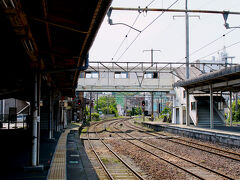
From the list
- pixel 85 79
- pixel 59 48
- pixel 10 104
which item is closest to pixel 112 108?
pixel 10 104

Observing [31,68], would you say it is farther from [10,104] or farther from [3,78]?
[10,104]

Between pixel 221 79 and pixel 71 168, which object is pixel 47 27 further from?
pixel 221 79

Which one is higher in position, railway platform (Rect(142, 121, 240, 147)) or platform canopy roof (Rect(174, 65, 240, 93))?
platform canopy roof (Rect(174, 65, 240, 93))

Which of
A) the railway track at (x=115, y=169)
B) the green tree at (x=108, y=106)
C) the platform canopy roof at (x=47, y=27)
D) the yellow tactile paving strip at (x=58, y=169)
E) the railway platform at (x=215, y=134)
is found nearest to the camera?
the platform canopy roof at (x=47, y=27)

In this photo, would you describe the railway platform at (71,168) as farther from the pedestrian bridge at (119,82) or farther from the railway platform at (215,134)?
the pedestrian bridge at (119,82)

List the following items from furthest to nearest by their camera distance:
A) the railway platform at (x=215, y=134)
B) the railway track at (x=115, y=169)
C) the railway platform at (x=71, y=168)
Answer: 1. the railway platform at (x=215, y=134)
2. the railway track at (x=115, y=169)
3. the railway platform at (x=71, y=168)

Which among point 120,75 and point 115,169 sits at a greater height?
point 120,75

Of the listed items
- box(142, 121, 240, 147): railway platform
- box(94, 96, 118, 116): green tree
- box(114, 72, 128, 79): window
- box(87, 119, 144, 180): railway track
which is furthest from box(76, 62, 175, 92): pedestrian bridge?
box(94, 96, 118, 116): green tree

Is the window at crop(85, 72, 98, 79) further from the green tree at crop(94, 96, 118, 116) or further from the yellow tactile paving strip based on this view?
the green tree at crop(94, 96, 118, 116)

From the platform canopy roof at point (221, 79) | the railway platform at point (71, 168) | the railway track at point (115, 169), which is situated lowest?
the railway track at point (115, 169)

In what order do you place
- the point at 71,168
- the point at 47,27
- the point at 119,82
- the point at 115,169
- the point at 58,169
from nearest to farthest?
the point at 47,27
the point at 58,169
the point at 71,168
the point at 115,169
the point at 119,82

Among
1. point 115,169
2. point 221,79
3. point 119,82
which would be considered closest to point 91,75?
point 119,82

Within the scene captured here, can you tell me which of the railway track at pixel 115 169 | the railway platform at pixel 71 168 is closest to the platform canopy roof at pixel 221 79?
the railway track at pixel 115 169

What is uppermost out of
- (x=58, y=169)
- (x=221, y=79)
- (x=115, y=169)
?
(x=221, y=79)
